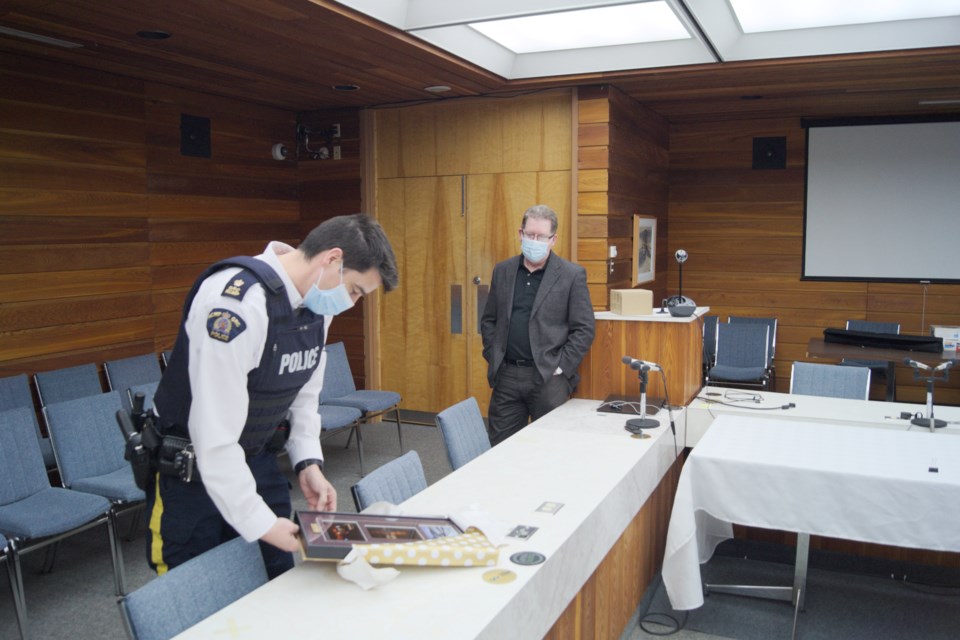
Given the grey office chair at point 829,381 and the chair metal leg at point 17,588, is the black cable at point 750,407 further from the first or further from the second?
the chair metal leg at point 17,588

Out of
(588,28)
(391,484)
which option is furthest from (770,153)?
(391,484)

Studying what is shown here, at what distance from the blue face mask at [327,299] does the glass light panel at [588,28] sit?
9.64ft

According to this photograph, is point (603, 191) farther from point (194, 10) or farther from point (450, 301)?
point (194, 10)

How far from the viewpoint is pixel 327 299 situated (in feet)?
6.72

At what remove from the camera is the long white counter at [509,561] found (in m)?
1.75

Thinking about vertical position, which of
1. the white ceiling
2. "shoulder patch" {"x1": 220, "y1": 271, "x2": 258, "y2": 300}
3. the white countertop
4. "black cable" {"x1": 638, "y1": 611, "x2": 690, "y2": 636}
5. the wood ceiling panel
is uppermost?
the white ceiling

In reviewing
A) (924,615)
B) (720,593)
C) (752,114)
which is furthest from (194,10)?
(752,114)

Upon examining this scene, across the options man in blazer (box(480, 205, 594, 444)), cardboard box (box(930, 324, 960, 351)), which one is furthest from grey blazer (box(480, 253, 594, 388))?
cardboard box (box(930, 324, 960, 351))

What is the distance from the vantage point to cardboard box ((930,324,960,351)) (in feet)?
18.9

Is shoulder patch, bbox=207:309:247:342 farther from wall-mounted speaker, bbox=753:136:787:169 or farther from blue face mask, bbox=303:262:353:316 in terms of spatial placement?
wall-mounted speaker, bbox=753:136:787:169

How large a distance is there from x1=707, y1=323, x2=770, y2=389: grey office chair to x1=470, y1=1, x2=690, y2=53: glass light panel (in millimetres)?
2801

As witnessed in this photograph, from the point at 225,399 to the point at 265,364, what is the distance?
177 mm

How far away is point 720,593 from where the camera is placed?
11.6 feet

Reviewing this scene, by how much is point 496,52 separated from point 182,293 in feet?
9.29
